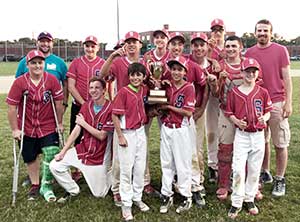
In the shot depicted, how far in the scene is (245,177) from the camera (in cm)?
478

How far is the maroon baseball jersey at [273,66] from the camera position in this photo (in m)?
5.07

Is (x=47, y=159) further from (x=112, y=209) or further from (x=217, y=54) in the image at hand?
(x=217, y=54)

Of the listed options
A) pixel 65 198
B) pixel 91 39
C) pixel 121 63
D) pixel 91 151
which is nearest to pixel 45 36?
pixel 91 39

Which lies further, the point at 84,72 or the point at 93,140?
the point at 84,72

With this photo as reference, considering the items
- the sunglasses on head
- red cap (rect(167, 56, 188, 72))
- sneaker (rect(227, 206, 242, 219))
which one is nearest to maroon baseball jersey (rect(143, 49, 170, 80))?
red cap (rect(167, 56, 188, 72))

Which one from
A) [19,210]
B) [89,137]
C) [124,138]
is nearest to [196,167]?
[124,138]

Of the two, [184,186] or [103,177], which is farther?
[103,177]

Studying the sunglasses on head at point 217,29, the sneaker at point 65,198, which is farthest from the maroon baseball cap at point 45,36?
the sunglasses on head at point 217,29

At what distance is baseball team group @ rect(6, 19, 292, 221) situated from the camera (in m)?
4.64

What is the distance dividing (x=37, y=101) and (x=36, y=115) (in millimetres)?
193

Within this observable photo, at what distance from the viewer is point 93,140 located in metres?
5.19

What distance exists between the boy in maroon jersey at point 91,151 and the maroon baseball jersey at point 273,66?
1.99 metres

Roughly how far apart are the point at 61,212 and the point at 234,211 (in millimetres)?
1997

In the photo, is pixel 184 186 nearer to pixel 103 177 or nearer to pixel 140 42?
pixel 103 177
